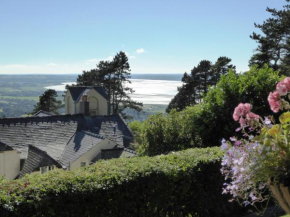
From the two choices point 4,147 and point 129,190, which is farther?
point 4,147

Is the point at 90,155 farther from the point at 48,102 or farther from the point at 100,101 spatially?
the point at 48,102

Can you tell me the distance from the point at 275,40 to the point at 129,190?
1110 inches

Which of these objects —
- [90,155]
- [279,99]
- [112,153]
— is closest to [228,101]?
[279,99]

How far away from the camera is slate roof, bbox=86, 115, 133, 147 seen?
23.6 meters

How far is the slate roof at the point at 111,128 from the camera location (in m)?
23.6

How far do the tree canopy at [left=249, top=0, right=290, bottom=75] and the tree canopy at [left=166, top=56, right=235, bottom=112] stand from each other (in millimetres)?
10347

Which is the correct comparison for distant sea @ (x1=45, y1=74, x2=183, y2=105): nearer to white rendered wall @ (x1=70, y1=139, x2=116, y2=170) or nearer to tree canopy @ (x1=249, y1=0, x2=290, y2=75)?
tree canopy @ (x1=249, y1=0, x2=290, y2=75)

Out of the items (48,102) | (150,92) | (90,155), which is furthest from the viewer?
(150,92)

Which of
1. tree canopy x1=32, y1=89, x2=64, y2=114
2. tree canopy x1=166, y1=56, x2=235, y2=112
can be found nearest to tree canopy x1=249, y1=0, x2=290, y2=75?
tree canopy x1=166, y1=56, x2=235, y2=112

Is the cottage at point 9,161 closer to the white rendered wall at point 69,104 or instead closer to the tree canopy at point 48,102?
the white rendered wall at point 69,104

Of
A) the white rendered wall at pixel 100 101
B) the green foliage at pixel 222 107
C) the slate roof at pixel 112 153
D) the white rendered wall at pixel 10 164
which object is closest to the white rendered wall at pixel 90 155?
the slate roof at pixel 112 153

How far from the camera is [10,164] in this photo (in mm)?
18219

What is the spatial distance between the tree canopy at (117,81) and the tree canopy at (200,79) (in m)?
6.60

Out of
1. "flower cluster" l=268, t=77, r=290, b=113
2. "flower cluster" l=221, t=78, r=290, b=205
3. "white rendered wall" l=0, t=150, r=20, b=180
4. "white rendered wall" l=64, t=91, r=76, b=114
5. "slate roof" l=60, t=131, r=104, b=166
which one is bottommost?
"white rendered wall" l=0, t=150, r=20, b=180
